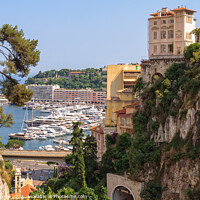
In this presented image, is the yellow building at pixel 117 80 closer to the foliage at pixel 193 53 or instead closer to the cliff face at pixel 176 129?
the cliff face at pixel 176 129

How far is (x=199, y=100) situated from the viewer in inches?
1391

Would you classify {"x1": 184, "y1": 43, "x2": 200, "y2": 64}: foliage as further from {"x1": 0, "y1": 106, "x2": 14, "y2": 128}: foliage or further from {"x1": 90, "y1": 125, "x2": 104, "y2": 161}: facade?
→ {"x1": 0, "y1": 106, "x2": 14, "y2": 128}: foliage

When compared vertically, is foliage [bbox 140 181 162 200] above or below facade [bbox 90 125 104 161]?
below

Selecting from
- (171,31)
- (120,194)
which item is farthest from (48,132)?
(171,31)

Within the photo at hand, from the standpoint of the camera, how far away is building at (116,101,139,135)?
147ft

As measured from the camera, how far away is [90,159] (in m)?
47.0

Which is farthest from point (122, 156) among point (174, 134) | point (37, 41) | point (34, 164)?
point (34, 164)

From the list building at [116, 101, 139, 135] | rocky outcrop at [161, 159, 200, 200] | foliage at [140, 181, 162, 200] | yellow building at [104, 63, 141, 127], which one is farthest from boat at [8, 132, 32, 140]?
rocky outcrop at [161, 159, 200, 200]

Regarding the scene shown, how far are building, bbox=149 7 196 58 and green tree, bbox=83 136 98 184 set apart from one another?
A: 11121 millimetres

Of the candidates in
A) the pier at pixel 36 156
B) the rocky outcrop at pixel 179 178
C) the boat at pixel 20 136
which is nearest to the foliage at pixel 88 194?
the rocky outcrop at pixel 179 178

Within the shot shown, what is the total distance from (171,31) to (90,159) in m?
15.2

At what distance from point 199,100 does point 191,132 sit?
2.54 m

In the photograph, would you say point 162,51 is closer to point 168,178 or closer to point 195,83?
point 195,83

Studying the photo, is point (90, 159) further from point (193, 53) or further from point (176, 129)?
point (193, 53)
